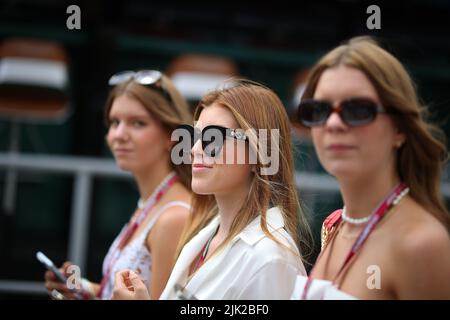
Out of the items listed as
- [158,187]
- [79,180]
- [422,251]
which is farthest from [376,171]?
[79,180]

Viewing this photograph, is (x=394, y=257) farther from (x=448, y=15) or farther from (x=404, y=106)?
(x=448, y=15)

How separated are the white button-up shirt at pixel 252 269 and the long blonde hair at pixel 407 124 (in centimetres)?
36

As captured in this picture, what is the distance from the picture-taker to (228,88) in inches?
80.0

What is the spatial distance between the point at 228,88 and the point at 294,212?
0.39 metres

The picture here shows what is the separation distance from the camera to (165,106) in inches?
111

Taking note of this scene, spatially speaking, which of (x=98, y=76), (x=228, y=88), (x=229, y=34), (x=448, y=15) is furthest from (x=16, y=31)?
(x=228, y=88)

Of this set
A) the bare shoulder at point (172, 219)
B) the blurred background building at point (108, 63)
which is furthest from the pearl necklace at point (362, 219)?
the blurred background building at point (108, 63)

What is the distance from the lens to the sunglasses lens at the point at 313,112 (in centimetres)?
163

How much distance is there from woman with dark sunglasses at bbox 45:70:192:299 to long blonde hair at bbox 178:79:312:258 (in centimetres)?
66

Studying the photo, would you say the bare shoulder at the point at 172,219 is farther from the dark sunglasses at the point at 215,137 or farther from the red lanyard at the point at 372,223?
the red lanyard at the point at 372,223

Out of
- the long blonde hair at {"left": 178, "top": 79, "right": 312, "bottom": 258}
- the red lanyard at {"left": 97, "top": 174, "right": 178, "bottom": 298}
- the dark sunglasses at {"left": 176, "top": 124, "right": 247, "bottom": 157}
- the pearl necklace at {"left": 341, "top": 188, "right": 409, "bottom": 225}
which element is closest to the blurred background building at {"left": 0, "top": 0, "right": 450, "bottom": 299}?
the red lanyard at {"left": 97, "top": 174, "right": 178, "bottom": 298}

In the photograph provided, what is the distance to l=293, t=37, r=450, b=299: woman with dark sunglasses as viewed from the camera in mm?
1524

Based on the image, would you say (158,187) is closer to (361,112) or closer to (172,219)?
(172,219)

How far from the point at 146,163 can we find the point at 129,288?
961 mm
